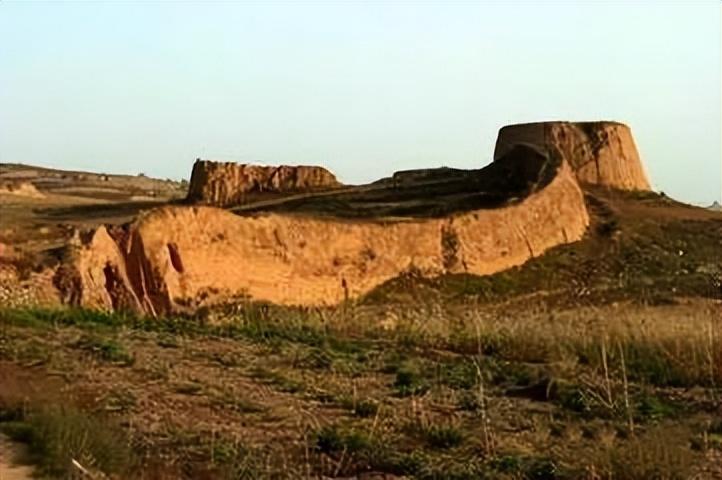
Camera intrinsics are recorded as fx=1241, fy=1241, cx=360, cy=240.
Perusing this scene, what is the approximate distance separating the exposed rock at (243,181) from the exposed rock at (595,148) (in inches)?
324

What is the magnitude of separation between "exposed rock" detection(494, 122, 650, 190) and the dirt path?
35806 mm

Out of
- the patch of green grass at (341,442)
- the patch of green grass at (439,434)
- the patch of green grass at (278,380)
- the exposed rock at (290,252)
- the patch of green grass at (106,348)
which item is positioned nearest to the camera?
the patch of green grass at (341,442)

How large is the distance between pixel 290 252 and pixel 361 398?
51.2 ft

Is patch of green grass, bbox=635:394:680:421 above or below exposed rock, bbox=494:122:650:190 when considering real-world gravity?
below

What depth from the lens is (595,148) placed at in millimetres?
43312

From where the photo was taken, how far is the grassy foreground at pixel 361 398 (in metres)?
8.27

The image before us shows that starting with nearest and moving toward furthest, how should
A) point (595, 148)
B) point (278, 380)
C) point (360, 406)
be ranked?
point (360, 406), point (278, 380), point (595, 148)

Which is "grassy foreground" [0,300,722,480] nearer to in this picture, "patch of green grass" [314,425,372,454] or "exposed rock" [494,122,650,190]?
"patch of green grass" [314,425,372,454]

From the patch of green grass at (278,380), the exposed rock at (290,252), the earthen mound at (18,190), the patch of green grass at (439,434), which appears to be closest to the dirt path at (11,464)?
the patch of green grass at (439,434)

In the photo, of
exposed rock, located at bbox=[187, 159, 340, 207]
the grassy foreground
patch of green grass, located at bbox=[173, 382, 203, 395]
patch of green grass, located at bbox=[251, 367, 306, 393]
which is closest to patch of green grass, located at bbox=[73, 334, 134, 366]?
the grassy foreground

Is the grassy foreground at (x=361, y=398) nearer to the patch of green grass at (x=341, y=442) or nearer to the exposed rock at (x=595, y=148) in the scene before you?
the patch of green grass at (x=341, y=442)

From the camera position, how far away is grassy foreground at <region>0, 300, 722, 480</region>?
325 inches

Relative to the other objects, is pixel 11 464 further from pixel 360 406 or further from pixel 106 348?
pixel 106 348

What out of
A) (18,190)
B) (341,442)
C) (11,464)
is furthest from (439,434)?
(18,190)
